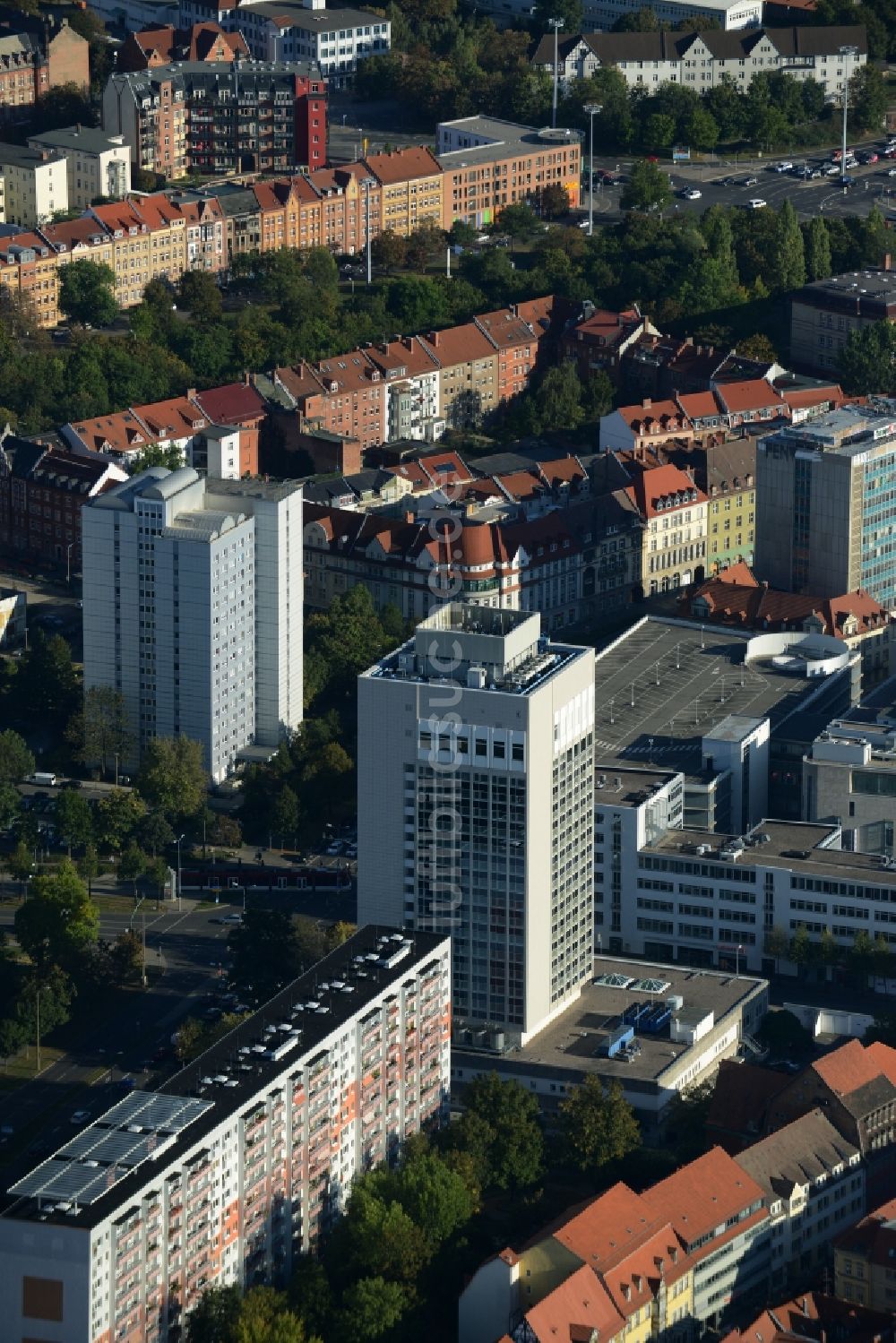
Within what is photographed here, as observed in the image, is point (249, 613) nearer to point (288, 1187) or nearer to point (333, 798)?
point (333, 798)

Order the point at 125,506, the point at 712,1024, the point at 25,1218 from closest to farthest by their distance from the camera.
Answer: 1. the point at 25,1218
2. the point at 712,1024
3. the point at 125,506

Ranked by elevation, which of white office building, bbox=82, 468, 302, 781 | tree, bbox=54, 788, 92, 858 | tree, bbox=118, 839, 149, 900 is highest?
white office building, bbox=82, 468, 302, 781

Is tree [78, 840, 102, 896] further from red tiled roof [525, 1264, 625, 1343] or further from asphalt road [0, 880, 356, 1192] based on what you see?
red tiled roof [525, 1264, 625, 1343]

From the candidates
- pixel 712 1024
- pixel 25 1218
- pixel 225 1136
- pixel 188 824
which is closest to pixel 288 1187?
pixel 225 1136

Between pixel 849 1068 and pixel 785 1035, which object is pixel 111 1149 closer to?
pixel 849 1068

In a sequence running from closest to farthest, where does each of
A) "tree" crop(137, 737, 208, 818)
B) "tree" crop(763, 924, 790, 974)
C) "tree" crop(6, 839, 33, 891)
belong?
"tree" crop(763, 924, 790, 974), "tree" crop(6, 839, 33, 891), "tree" crop(137, 737, 208, 818)

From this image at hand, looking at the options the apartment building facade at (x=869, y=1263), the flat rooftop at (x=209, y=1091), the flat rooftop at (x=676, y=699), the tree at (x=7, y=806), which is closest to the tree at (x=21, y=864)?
the tree at (x=7, y=806)

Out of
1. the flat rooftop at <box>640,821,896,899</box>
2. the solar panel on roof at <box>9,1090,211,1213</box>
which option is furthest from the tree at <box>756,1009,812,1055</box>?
the solar panel on roof at <box>9,1090,211,1213</box>
